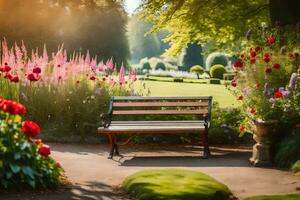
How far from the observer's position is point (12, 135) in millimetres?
6109

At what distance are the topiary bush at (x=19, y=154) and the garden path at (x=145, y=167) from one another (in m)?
0.20

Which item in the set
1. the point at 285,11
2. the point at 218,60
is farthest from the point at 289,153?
the point at 218,60

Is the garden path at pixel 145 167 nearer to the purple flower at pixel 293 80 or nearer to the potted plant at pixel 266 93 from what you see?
the potted plant at pixel 266 93

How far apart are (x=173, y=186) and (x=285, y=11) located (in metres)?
7.74

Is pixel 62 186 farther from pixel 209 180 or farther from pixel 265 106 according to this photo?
pixel 265 106

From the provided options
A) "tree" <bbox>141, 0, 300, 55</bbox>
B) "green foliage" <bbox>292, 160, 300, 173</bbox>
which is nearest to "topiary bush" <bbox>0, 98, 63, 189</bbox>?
"green foliage" <bbox>292, 160, 300, 173</bbox>

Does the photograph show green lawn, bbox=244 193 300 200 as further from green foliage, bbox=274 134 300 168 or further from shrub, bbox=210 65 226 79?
shrub, bbox=210 65 226 79

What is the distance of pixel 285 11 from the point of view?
503 inches

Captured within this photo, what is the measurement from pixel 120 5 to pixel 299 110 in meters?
30.5

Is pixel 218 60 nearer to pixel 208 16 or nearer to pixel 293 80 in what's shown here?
pixel 208 16

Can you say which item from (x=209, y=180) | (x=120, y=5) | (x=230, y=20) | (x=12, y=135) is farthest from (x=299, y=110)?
(x=120, y=5)

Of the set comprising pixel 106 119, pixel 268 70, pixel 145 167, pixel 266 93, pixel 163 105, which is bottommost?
pixel 145 167

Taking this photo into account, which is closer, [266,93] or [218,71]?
[266,93]

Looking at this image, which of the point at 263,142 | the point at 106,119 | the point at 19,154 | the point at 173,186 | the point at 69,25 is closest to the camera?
the point at 19,154
